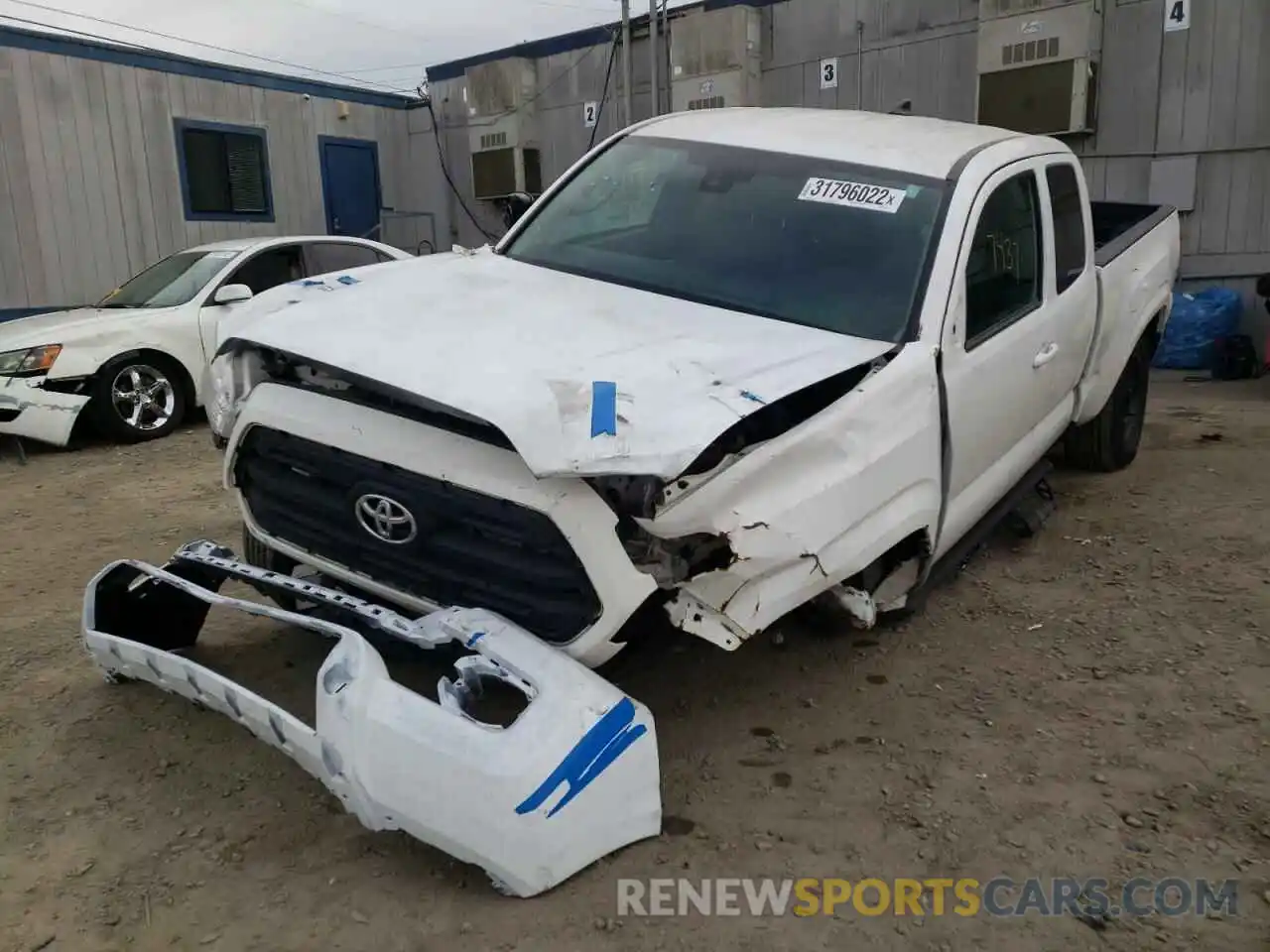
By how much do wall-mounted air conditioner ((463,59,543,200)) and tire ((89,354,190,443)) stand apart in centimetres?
709

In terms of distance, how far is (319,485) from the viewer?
2975mm

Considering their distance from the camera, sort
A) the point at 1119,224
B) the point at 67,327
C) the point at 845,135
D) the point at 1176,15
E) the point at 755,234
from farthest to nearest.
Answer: the point at 1176,15 → the point at 67,327 → the point at 1119,224 → the point at 845,135 → the point at 755,234

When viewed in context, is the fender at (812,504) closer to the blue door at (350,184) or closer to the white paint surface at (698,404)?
the white paint surface at (698,404)

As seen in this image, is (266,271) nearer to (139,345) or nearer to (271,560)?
(139,345)

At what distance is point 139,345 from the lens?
7398 millimetres

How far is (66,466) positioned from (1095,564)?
6.34m

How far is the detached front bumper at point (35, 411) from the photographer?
6965mm

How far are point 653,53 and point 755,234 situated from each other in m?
9.30

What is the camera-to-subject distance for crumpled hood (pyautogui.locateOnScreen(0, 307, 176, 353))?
703cm

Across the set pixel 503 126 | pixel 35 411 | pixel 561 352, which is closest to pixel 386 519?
pixel 561 352

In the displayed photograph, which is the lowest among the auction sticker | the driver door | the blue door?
the driver door

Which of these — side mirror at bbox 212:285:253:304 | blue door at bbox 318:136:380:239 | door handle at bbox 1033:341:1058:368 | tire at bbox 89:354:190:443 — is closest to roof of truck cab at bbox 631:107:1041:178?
door handle at bbox 1033:341:1058:368

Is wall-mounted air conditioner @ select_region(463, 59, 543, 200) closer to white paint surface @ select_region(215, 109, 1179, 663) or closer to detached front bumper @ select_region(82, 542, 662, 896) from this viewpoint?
white paint surface @ select_region(215, 109, 1179, 663)

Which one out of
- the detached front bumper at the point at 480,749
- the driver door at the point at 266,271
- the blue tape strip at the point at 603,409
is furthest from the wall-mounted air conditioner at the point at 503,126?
the detached front bumper at the point at 480,749
